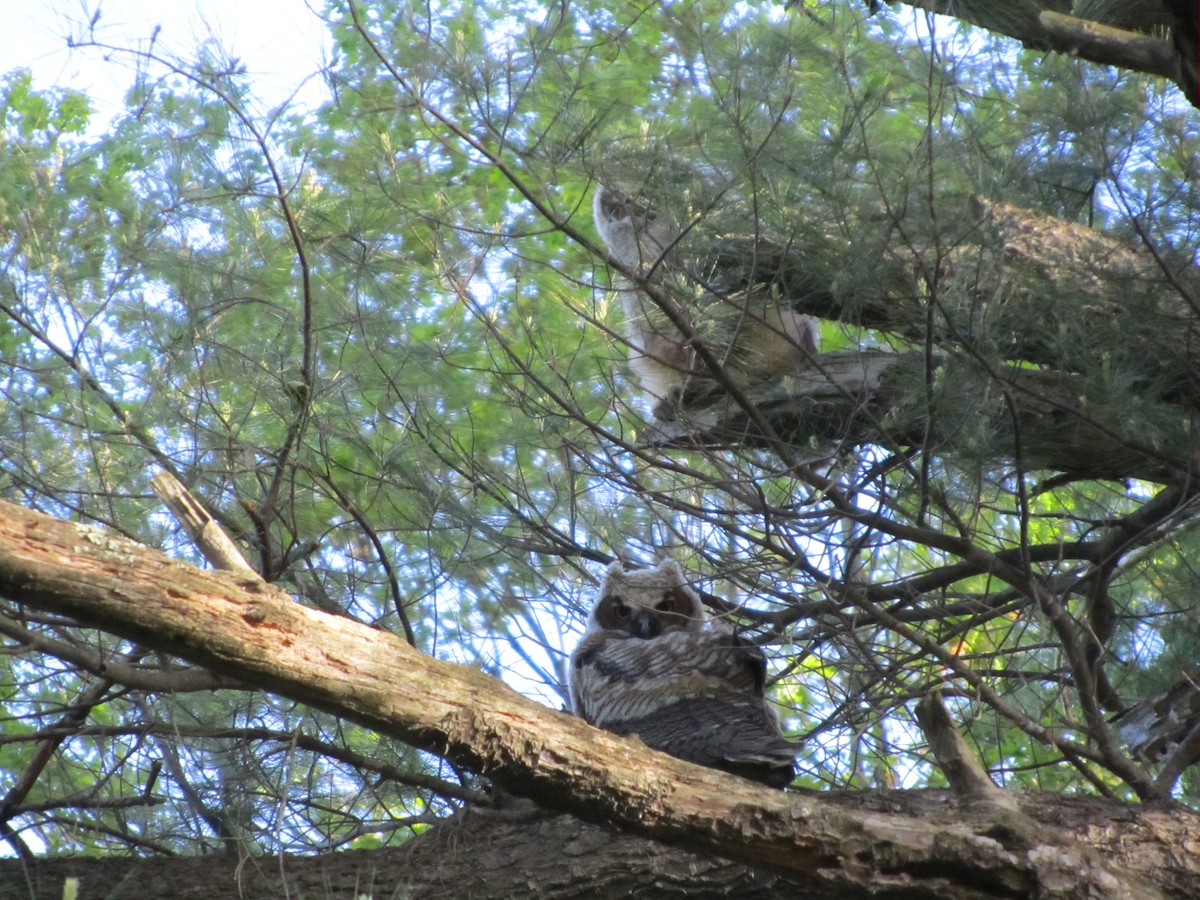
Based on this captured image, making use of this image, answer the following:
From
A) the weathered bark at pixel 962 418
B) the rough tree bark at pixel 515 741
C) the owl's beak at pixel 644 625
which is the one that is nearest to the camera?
the rough tree bark at pixel 515 741

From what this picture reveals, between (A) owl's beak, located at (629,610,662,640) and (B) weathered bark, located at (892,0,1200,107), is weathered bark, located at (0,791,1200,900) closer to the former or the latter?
(A) owl's beak, located at (629,610,662,640)

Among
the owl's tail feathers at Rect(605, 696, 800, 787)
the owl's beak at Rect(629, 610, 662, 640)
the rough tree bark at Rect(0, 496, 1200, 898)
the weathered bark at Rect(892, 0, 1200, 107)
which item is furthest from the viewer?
the owl's beak at Rect(629, 610, 662, 640)

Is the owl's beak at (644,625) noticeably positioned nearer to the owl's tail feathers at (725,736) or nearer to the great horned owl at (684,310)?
the owl's tail feathers at (725,736)

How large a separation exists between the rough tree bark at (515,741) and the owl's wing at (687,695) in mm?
483

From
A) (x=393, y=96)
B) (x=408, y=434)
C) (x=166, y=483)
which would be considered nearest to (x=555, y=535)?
(x=408, y=434)

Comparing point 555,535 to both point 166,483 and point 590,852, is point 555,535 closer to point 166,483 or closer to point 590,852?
point 590,852

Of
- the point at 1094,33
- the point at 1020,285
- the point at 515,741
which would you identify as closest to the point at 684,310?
the point at 1020,285

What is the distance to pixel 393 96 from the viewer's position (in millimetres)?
3510

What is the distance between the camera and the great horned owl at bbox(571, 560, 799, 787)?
284cm

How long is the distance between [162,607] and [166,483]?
577 millimetres

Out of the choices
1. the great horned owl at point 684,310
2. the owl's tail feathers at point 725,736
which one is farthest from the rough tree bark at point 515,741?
the great horned owl at point 684,310

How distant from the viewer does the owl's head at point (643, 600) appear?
151 inches

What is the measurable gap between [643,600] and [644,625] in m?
0.08

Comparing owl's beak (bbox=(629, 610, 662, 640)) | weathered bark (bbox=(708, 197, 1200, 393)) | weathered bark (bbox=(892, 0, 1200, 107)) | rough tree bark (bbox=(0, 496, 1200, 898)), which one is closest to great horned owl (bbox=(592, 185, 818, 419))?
weathered bark (bbox=(708, 197, 1200, 393))
